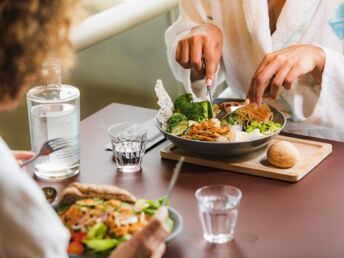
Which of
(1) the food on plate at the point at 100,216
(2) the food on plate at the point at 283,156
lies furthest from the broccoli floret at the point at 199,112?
(1) the food on plate at the point at 100,216

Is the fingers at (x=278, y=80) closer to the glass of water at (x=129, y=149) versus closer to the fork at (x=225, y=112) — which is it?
the fork at (x=225, y=112)

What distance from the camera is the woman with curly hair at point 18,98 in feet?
3.25

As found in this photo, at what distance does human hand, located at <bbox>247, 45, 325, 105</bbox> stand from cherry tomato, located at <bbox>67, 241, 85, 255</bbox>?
71 cm

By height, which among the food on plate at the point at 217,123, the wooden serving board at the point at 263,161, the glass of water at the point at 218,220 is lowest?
the wooden serving board at the point at 263,161

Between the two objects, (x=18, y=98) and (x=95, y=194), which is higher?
(x=18, y=98)

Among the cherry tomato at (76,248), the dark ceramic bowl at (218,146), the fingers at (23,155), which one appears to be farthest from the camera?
the dark ceramic bowl at (218,146)

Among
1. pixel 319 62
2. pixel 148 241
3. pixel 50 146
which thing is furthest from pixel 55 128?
pixel 319 62

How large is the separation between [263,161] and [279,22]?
0.60 m

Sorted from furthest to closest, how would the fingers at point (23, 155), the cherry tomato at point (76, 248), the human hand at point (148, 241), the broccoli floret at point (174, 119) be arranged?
1. the broccoli floret at point (174, 119)
2. the fingers at point (23, 155)
3. the cherry tomato at point (76, 248)
4. the human hand at point (148, 241)

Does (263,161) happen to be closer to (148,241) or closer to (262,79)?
(262,79)

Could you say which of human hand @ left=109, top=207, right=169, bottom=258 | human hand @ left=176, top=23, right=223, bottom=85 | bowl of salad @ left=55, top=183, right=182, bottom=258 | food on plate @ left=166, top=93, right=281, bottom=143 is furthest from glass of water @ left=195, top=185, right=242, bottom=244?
human hand @ left=176, top=23, right=223, bottom=85

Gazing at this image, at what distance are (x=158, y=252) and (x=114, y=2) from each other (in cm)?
208

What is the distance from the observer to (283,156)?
1571 millimetres

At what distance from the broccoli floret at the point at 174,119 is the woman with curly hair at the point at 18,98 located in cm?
66
